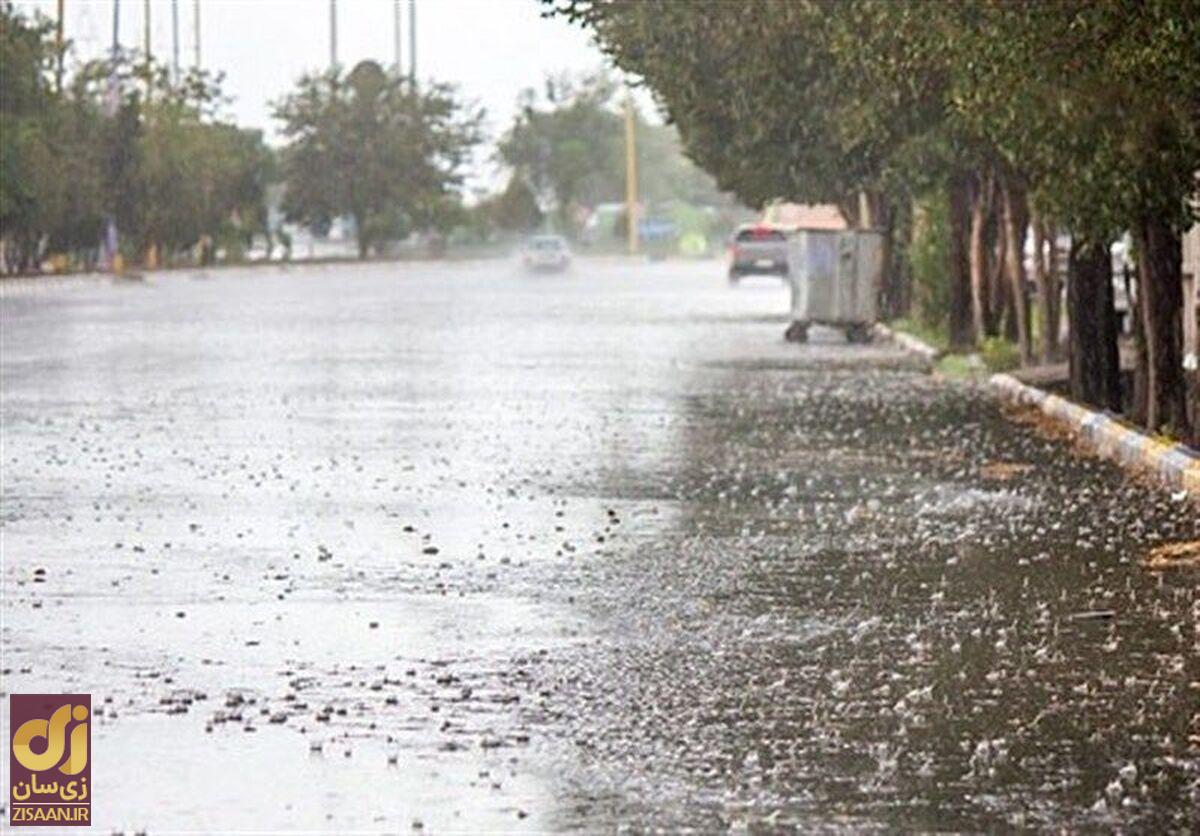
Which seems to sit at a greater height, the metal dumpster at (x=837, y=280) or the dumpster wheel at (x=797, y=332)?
the metal dumpster at (x=837, y=280)

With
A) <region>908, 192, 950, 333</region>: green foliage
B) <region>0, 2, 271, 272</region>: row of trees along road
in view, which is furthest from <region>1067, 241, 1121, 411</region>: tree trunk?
<region>0, 2, 271, 272</region>: row of trees along road

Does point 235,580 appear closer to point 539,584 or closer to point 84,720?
point 539,584

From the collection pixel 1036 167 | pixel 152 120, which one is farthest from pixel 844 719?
pixel 152 120

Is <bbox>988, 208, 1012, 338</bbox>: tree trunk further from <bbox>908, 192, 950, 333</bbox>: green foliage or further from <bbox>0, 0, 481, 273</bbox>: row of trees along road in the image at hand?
<bbox>0, 0, 481, 273</bbox>: row of trees along road

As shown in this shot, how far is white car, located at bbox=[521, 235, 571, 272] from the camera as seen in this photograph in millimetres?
126375

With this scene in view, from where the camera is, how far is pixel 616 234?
175m

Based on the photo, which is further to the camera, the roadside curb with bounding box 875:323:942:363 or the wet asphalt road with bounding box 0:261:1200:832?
the roadside curb with bounding box 875:323:942:363

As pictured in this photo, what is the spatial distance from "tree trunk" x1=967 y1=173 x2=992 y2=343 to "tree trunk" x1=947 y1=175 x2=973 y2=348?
2.53 ft

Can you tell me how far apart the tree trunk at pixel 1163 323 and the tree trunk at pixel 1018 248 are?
1019cm

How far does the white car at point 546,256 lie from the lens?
415 ft

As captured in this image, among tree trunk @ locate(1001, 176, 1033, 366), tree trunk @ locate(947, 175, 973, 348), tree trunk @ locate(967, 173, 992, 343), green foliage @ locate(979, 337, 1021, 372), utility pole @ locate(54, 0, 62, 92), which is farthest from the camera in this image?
utility pole @ locate(54, 0, 62, 92)

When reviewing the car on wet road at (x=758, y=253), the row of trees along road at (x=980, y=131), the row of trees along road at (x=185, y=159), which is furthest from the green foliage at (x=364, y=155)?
the row of trees along road at (x=980, y=131)

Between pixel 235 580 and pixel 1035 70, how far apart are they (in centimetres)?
953

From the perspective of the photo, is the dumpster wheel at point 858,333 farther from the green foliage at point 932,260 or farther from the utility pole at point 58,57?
the utility pole at point 58,57
